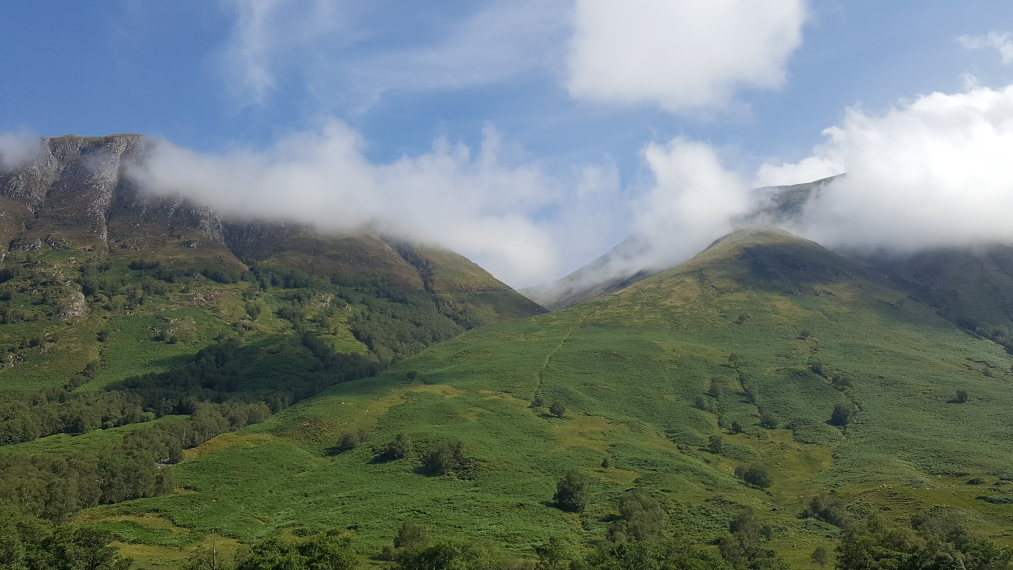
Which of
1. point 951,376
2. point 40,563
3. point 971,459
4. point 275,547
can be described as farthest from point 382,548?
point 951,376

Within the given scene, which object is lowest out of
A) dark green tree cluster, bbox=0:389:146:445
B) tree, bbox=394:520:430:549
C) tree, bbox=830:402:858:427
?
tree, bbox=830:402:858:427

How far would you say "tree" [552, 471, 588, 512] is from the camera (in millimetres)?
114938

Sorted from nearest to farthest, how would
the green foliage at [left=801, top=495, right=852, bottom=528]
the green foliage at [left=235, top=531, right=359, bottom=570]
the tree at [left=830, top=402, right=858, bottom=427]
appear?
the green foliage at [left=235, top=531, right=359, bottom=570], the green foliage at [left=801, top=495, right=852, bottom=528], the tree at [left=830, top=402, right=858, bottom=427]

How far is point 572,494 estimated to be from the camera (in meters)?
116

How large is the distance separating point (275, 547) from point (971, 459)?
144266mm

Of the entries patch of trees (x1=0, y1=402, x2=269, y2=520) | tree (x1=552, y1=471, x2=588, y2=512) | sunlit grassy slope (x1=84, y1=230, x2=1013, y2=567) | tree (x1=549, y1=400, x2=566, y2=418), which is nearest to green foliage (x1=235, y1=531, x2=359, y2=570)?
sunlit grassy slope (x1=84, y1=230, x2=1013, y2=567)

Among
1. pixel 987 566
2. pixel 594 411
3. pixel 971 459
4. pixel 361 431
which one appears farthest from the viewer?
pixel 594 411

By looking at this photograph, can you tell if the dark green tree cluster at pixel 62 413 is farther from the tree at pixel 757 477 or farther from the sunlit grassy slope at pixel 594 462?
the tree at pixel 757 477

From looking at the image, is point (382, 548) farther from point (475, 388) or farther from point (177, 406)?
point (177, 406)

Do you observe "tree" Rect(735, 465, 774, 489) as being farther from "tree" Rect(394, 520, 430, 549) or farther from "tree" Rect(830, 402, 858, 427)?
"tree" Rect(394, 520, 430, 549)

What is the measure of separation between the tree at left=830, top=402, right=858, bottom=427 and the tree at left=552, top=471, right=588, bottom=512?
9476 cm

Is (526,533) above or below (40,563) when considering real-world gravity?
below

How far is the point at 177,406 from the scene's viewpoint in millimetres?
195625

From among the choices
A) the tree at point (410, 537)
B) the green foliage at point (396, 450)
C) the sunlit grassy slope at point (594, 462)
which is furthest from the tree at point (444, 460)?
the tree at point (410, 537)
